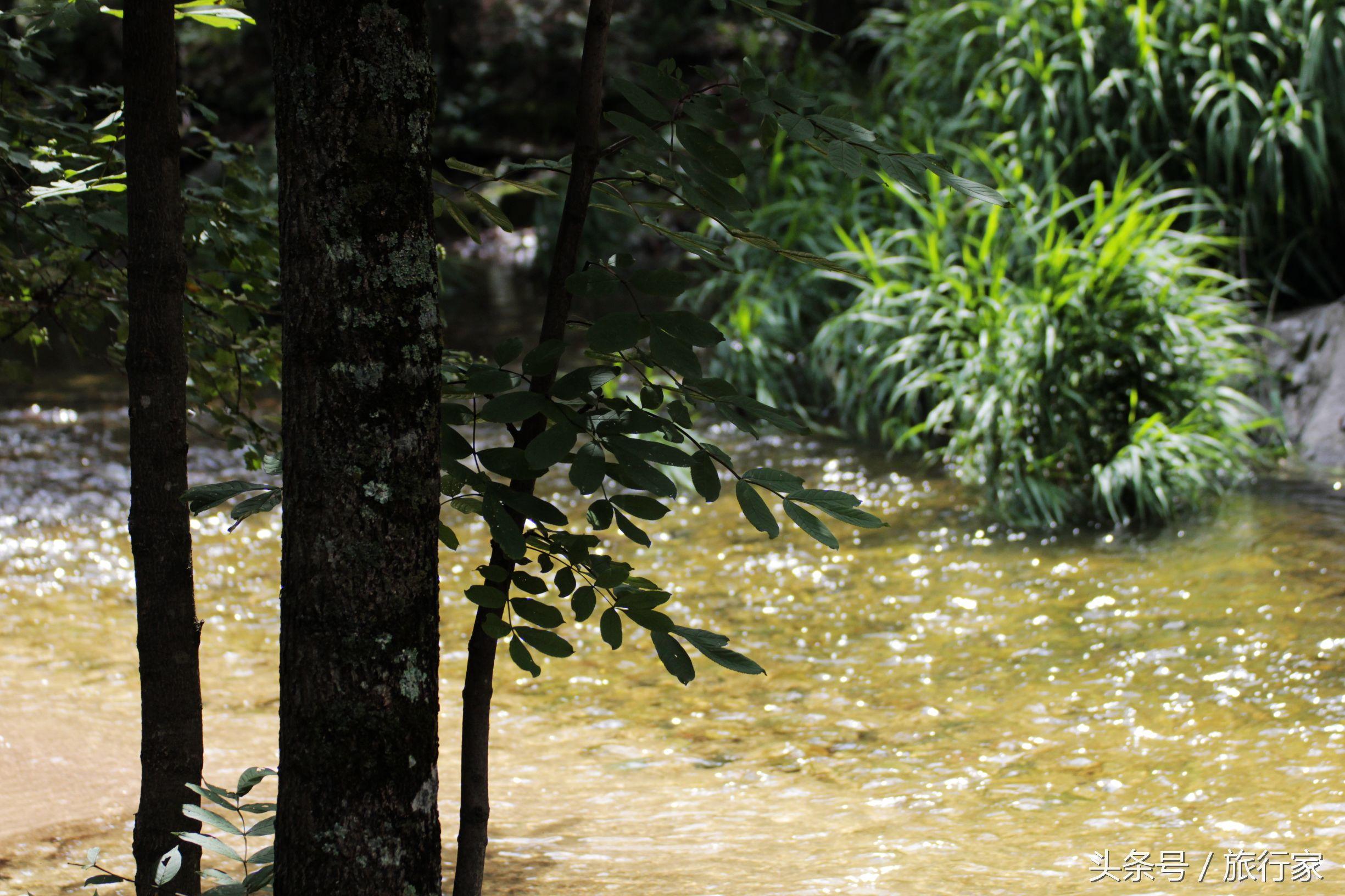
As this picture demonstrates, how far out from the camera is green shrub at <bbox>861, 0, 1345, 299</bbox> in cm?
566

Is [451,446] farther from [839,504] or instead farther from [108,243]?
[108,243]

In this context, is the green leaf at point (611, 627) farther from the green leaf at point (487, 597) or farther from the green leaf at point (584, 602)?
the green leaf at point (487, 597)

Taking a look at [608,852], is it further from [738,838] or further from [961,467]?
[961,467]

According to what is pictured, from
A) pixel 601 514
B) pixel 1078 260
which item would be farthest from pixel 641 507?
pixel 1078 260

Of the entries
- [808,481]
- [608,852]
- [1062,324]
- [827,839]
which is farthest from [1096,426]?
[608,852]

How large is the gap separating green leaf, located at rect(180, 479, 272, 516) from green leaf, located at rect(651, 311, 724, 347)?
0.50m

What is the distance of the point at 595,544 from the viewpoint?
144 cm

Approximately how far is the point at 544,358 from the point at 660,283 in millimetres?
163

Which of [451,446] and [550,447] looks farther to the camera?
[451,446]

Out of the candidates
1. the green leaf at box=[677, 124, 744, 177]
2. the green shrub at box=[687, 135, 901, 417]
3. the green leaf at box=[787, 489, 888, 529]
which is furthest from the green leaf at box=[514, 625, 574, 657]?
the green shrub at box=[687, 135, 901, 417]

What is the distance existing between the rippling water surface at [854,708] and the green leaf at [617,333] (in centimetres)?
108

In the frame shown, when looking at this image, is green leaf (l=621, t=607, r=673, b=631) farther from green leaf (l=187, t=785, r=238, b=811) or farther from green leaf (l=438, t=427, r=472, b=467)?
green leaf (l=187, t=785, r=238, b=811)

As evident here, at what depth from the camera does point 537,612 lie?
1.46 metres

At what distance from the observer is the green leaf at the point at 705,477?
1.40m
